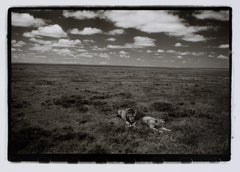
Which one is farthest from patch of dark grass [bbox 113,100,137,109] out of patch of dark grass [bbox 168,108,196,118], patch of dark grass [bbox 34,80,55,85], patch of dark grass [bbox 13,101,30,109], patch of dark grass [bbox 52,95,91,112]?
patch of dark grass [bbox 13,101,30,109]

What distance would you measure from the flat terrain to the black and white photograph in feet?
0.05

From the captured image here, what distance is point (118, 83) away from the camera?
14.1ft

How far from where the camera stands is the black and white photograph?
13.5ft

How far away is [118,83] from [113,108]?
41cm

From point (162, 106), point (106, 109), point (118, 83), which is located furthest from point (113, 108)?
point (162, 106)

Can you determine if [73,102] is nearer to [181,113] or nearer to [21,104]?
[21,104]

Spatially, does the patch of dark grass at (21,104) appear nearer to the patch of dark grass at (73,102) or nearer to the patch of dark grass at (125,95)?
the patch of dark grass at (73,102)

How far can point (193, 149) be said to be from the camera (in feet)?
13.4

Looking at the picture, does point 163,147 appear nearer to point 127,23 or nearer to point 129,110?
point 129,110

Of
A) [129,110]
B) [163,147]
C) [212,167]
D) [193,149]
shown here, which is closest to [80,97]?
[129,110]

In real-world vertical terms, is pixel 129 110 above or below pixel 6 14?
below

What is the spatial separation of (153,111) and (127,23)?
4.67 ft

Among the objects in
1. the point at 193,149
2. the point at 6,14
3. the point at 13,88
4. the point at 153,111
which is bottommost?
the point at 193,149

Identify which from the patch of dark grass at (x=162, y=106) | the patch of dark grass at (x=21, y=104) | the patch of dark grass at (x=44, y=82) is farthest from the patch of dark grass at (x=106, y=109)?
the patch of dark grass at (x=21, y=104)
